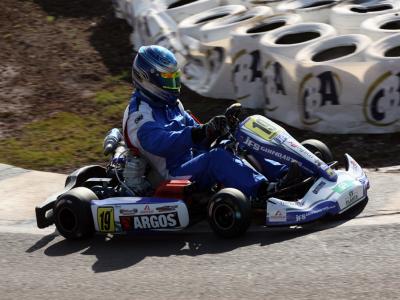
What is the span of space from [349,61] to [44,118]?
3.85 metres

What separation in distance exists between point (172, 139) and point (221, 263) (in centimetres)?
113

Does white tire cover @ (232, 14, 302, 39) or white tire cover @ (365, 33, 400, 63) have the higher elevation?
white tire cover @ (365, 33, 400, 63)

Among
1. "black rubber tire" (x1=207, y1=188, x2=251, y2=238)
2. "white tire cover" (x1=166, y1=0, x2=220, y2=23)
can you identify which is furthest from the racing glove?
"white tire cover" (x1=166, y1=0, x2=220, y2=23)

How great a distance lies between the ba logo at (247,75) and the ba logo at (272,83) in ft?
0.72

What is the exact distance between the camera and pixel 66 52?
39.5 feet

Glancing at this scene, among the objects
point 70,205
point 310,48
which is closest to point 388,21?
point 310,48

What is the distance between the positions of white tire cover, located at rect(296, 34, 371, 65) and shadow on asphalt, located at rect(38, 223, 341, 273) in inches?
107

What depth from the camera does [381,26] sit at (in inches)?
350

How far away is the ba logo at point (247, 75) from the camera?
8836mm

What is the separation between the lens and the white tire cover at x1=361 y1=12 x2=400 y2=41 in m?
8.41

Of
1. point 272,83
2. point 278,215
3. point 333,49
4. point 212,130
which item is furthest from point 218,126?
point 333,49

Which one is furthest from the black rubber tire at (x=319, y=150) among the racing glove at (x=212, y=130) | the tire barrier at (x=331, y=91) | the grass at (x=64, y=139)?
the grass at (x=64, y=139)

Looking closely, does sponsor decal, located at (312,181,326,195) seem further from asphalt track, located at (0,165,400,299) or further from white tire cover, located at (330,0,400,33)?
white tire cover, located at (330,0,400,33)

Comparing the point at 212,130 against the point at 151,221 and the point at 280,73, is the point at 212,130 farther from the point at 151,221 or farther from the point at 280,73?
the point at 280,73
